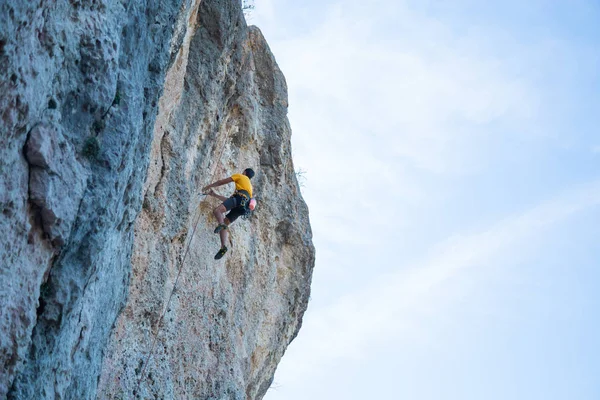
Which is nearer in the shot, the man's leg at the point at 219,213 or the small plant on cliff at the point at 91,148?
the small plant on cliff at the point at 91,148

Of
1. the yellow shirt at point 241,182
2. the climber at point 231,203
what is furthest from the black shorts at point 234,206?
the yellow shirt at point 241,182

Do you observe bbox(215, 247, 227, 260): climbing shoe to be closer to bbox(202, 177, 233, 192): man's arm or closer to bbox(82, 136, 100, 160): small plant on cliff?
bbox(202, 177, 233, 192): man's arm

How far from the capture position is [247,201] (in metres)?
11.6

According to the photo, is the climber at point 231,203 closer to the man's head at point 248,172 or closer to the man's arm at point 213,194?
the man's arm at point 213,194

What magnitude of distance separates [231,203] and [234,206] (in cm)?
7

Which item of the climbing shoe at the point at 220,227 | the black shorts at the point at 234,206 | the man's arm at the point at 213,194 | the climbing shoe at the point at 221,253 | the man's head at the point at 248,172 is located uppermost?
the man's head at the point at 248,172

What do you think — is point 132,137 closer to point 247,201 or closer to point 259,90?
point 247,201

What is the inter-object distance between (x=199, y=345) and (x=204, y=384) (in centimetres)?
59

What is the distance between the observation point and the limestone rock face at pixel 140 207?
208 inches

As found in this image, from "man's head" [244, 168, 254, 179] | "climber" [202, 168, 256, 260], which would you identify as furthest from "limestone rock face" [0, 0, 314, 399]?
"man's head" [244, 168, 254, 179]

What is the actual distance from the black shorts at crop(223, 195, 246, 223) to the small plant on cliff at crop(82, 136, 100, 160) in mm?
5413

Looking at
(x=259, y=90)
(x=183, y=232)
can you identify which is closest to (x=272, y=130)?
(x=259, y=90)

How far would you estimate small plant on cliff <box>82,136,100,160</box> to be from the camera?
19.8ft

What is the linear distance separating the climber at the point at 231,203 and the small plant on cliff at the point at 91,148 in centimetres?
520
